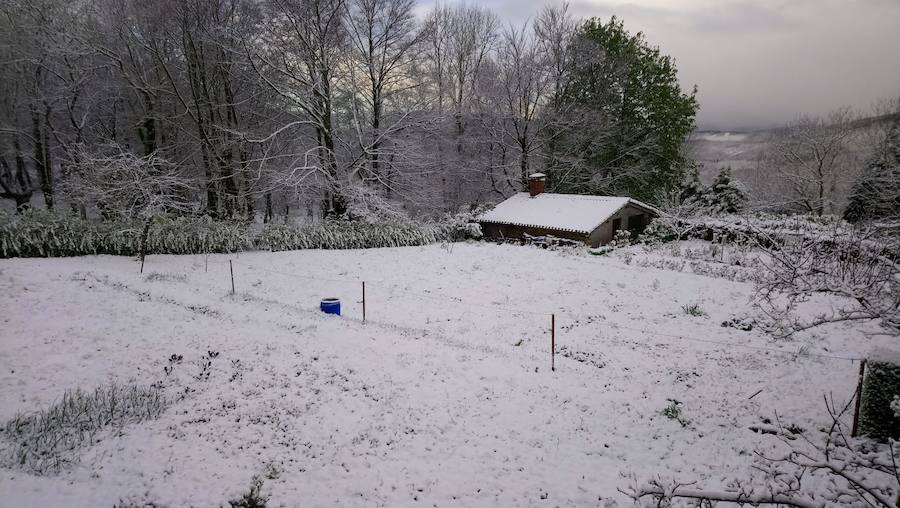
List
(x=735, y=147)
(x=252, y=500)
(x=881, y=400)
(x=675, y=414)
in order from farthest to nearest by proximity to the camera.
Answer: (x=735, y=147) < (x=675, y=414) < (x=881, y=400) < (x=252, y=500)

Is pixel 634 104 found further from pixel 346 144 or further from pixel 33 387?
pixel 33 387

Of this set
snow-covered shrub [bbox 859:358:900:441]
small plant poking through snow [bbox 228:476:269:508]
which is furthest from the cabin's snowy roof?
small plant poking through snow [bbox 228:476:269:508]

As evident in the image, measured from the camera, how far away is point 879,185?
25.3 meters

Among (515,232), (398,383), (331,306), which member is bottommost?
(398,383)

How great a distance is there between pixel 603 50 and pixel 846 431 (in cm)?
2630

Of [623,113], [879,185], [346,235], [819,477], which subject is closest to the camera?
[819,477]

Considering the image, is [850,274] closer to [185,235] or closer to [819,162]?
[185,235]

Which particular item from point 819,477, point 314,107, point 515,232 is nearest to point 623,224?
point 515,232

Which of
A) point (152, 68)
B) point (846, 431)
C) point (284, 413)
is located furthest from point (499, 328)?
point (152, 68)

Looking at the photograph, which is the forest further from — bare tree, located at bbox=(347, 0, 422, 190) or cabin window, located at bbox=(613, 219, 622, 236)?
cabin window, located at bbox=(613, 219, 622, 236)

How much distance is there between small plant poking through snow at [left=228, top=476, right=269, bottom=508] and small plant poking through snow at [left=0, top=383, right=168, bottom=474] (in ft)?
7.44

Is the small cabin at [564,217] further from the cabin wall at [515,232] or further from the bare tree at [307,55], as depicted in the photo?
the bare tree at [307,55]

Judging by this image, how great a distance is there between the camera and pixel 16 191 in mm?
26312

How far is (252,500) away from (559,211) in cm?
2021
